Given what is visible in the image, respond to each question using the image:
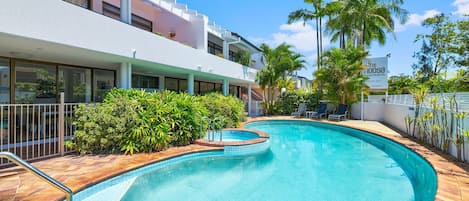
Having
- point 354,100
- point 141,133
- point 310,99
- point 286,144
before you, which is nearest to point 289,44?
point 310,99

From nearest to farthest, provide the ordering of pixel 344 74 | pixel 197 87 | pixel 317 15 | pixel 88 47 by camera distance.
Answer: pixel 88 47, pixel 344 74, pixel 197 87, pixel 317 15

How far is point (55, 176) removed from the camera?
540 centimetres

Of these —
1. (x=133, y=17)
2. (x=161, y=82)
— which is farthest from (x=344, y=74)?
(x=133, y=17)

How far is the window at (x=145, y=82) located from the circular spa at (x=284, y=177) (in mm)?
8352

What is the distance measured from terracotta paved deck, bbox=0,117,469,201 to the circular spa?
23 centimetres

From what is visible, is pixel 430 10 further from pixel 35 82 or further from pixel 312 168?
pixel 35 82

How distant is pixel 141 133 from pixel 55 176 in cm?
254

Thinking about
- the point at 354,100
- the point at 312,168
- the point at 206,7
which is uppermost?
the point at 206,7

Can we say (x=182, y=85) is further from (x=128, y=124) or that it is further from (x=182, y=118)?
(x=128, y=124)

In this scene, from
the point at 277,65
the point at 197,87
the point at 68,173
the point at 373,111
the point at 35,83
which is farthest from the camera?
the point at 277,65

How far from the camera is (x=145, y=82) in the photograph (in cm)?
1502

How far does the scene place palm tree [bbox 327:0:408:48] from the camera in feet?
68.2

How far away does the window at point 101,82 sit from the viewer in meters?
11.6

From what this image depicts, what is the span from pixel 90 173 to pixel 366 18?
79.3 feet
